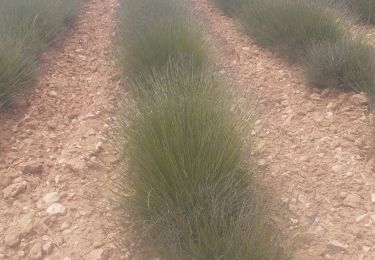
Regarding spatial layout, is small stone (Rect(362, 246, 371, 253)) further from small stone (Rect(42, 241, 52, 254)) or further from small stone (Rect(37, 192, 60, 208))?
Result: small stone (Rect(37, 192, 60, 208))

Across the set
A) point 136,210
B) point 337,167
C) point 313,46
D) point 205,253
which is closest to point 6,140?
point 136,210

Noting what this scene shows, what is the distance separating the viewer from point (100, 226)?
2.39 m

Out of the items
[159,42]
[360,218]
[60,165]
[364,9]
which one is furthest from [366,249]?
[364,9]

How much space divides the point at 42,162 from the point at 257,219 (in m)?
1.74

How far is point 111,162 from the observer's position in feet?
9.45

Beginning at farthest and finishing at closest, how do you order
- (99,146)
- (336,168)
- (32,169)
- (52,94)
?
(52,94)
(99,146)
(32,169)
(336,168)

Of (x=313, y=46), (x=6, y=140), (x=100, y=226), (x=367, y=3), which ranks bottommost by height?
(x=6, y=140)

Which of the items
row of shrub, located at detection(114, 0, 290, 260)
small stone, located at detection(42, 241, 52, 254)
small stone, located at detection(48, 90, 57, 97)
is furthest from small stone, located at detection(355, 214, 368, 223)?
small stone, located at detection(48, 90, 57, 97)

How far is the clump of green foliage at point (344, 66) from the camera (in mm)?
3594

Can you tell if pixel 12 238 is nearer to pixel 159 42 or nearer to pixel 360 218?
pixel 360 218

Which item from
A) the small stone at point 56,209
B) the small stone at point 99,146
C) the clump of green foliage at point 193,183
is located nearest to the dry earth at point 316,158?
the clump of green foliage at point 193,183

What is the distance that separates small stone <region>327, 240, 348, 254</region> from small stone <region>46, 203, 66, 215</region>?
148cm

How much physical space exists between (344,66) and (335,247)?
198 centimetres

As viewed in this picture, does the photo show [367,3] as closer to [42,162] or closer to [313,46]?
[313,46]
